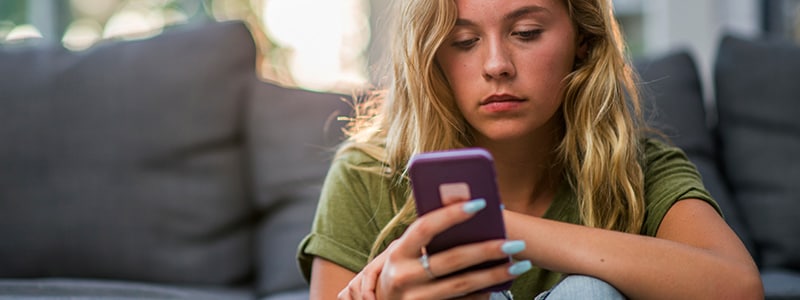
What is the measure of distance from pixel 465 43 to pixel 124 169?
87 cm

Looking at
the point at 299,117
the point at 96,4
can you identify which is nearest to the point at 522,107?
the point at 299,117

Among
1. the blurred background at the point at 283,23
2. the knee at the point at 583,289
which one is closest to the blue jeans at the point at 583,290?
the knee at the point at 583,289

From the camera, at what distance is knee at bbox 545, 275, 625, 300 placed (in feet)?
3.24

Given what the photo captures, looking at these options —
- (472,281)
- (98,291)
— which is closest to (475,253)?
(472,281)

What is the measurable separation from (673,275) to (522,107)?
318 mm

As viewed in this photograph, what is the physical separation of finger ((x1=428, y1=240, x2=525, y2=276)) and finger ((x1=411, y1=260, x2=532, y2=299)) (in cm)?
1

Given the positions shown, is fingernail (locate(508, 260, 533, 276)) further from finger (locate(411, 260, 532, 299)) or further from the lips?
the lips

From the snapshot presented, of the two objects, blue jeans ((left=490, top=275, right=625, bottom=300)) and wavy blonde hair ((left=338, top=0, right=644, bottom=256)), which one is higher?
wavy blonde hair ((left=338, top=0, right=644, bottom=256))

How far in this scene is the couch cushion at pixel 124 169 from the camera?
1.68 meters

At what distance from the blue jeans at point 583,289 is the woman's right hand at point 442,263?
0.10 m

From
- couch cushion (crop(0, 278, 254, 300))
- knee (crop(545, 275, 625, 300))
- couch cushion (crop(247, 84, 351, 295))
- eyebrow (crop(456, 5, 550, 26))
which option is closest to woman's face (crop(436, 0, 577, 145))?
eyebrow (crop(456, 5, 550, 26))

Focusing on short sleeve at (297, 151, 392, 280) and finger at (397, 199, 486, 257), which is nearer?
finger at (397, 199, 486, 257)

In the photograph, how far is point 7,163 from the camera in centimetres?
172

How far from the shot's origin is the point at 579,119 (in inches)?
50.4
